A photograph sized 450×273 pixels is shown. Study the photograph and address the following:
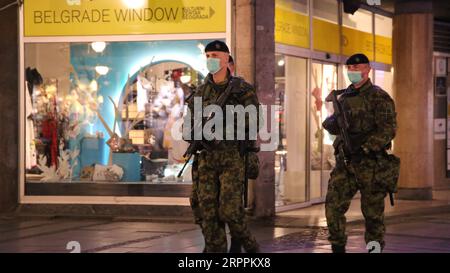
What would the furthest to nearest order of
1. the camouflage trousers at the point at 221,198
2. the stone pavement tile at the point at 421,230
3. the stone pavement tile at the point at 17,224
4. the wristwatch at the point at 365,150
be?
the stone pavement tile at the point at 17,224, the stone pavement tile at the point at 421,230, the wristwatch at the point at 365,150, the camouflage trousers at the point at 221,198

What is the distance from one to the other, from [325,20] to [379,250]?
660cm

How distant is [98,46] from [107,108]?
897 mm

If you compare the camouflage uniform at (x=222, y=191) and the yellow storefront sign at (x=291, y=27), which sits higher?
the yellow storefront sign at (x=291, y=27)

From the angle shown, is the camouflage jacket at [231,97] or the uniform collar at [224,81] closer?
the camouflage jacket at [231,97]

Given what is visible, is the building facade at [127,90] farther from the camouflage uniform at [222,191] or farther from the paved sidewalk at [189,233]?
the camouflage uniform at [222,191]

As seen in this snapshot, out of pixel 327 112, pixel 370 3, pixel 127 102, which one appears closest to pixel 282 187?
pixel 327 112

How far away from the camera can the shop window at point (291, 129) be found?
13137 mm

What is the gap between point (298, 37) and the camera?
43.1 ft

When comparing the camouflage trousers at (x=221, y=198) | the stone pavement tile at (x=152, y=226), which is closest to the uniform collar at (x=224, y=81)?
the camouflage trousers at (x=221, y=198)

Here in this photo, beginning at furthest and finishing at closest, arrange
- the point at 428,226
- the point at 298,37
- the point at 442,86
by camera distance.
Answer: the point at 442,86 < the point at 298,37 < the point at 428,226

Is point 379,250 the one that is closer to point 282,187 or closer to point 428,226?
point 428,226

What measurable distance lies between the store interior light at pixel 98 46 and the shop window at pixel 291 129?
2.59 meters

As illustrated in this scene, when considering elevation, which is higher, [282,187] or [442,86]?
[442,86]

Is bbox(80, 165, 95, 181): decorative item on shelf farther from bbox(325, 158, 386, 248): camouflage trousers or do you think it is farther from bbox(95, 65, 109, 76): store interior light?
bbox(325, 158, 386, 248): camouflage trousers
